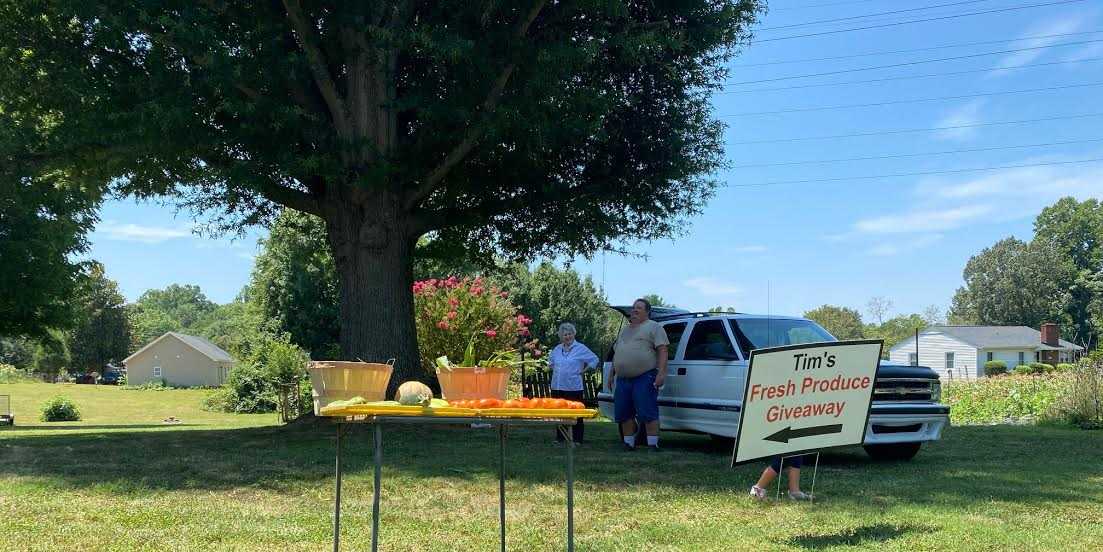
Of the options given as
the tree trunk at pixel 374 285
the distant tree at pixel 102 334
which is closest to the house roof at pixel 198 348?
the distant tree at pixel 102 334

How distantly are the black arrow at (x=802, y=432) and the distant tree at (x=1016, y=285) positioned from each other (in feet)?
334

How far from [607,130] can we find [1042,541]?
10151mm

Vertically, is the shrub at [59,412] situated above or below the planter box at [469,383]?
below

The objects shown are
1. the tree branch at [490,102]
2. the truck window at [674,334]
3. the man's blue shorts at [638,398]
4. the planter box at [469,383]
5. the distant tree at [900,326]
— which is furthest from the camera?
the distant tree at [900,326]

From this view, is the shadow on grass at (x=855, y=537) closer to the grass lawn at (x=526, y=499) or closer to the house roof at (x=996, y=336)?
the grass lawn at (x=526, y=499)

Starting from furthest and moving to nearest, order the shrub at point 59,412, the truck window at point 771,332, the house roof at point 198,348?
the house roof at point 198,348 → the shrub at point 59,412 → the truck window at point 771,332

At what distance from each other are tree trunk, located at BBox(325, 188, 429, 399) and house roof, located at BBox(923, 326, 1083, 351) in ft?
233

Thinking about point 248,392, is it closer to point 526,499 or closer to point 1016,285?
point 526,499

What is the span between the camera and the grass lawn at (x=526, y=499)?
6469 mm

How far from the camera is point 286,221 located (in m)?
21.5

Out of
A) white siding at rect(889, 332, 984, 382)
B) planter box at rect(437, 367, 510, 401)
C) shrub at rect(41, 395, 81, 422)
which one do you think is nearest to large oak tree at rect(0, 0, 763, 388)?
planter box at rect(437, 367, 510, 401)

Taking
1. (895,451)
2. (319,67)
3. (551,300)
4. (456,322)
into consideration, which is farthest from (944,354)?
(319,67)

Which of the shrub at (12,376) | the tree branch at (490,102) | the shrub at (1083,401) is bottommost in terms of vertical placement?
the shrub at (12,376)

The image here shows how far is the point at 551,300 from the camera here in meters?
49.0
